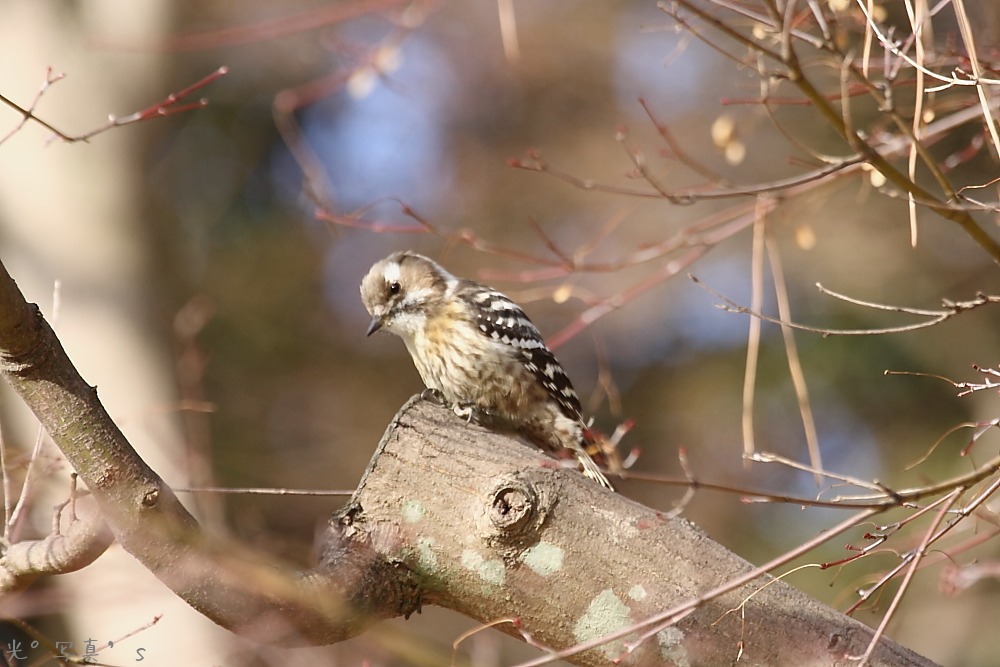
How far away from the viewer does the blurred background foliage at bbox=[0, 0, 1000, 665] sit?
8.10m

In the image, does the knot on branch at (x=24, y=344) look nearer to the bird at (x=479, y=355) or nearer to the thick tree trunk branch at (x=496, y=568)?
the thick tree trunk branch at (x=496, y=568)

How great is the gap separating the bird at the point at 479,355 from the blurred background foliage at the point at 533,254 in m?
3.00

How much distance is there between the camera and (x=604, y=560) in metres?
2.64

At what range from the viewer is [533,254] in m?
8.95

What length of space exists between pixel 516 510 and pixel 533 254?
21.1 feet

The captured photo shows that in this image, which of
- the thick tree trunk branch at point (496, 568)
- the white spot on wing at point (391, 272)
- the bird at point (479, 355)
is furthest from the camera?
the white spot on wing at point (391, 272)

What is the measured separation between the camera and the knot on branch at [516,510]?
8.58 ft

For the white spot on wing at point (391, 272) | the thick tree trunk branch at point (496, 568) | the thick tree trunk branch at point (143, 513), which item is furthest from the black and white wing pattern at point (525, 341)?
the thick tree trunk branch at point (143, 513)

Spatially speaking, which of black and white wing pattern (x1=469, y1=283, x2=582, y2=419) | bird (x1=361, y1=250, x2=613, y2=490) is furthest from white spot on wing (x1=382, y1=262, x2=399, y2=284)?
black and white wing pattern (x1=469, y1=283, x2=582, y2=419)

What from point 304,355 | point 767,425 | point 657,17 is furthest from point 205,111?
point 767,425

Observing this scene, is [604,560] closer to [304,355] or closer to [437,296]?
[437,296]

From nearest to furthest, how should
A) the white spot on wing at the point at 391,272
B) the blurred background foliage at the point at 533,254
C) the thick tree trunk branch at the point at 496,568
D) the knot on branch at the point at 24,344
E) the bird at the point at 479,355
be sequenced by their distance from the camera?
the knot on branch at the point at 24,344
the thick tree trunk branch at the point at 496,568
the bird at the point at 479,355
the white spot on wing at the point at 391,272
the blurred background foliage at the point at 533,254

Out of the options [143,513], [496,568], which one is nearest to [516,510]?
[496,568]

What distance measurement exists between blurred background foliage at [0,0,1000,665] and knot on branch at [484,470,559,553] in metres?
5.23
